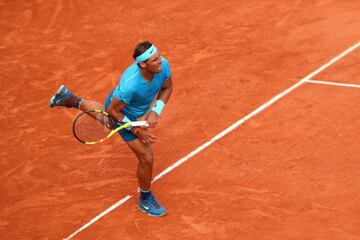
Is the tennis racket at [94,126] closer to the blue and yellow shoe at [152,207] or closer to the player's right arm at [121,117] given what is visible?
the player's right arm at [121,117]

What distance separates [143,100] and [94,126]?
0.73 m

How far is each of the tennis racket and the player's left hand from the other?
1.10ft

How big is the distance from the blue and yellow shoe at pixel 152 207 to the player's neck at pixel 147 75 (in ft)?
4.65

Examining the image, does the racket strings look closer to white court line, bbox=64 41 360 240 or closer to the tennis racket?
the tennis racket

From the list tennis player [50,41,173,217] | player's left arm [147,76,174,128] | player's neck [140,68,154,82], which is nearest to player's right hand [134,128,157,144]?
tennis player [50,41,173,217]

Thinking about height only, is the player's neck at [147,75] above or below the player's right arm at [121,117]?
above

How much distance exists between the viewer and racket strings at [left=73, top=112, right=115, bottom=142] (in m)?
6.86

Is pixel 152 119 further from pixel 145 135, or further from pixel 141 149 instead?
pixel 141 149

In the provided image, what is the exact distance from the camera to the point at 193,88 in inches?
376

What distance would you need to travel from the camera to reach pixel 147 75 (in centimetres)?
654

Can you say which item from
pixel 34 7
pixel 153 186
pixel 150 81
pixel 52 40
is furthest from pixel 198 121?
pixel 34 7

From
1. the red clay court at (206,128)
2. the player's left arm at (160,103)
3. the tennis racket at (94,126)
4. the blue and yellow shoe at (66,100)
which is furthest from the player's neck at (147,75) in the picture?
the red clay court at (206,128)

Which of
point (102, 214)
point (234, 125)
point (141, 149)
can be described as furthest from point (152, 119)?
point (234, 125)

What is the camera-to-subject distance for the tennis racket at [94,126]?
6.80 meters
